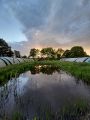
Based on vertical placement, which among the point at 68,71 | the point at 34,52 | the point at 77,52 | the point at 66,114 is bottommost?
the point at 66,114

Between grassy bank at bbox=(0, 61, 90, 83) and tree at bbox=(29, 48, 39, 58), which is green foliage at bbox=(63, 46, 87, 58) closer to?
tree at bbox=(29, 48, 39, 58)

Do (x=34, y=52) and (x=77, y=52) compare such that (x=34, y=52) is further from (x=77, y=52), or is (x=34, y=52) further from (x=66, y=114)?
(x=66, y=114)

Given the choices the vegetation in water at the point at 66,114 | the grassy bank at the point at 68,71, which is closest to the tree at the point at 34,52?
the grassy bank at the point at 68,71

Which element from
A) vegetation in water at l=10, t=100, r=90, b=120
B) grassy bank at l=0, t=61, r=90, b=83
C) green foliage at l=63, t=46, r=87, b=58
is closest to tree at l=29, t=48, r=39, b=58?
green foliage at l=63, t=46, r=87, b=58

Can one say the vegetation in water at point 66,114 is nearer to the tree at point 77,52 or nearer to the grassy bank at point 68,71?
the grassy bank at point 68,71

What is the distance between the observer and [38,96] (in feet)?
30.8

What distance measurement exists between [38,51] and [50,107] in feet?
410

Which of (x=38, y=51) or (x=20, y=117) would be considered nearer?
(x=20, y=117)

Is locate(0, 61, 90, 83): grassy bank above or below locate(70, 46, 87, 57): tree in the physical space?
below

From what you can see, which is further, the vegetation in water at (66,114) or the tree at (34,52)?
the tree at (34,52)

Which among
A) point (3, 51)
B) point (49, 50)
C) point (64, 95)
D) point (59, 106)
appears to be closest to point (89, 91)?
point (64, 95)

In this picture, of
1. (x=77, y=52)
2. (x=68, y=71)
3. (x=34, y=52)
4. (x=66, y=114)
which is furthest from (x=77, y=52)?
(x=66, y=114)

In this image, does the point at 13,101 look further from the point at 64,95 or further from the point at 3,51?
the point at 3,51

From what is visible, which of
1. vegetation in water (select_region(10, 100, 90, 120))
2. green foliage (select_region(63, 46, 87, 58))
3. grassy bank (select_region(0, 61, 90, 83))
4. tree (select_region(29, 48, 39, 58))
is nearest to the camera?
vegetation in water (select_region(10, 100, 90, 120))
